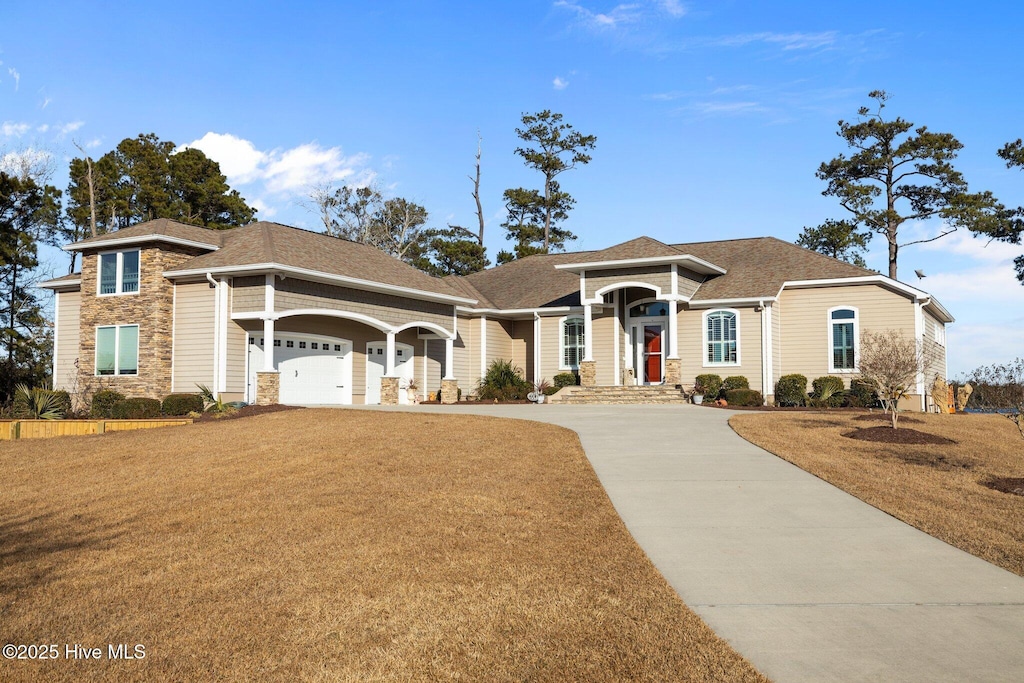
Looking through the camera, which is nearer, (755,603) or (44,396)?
(755,603)

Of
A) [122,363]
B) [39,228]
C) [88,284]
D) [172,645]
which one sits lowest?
[172,645]

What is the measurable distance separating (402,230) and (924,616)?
47.8 m

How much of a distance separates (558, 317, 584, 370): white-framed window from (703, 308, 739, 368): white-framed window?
15.1 ft

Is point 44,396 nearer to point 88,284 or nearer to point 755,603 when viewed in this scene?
point 88,284

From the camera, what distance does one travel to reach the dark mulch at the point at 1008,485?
10.5 meters

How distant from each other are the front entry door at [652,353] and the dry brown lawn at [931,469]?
32.4ft

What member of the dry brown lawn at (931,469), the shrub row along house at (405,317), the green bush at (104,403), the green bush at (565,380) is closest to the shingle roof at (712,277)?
the shrub row along house at (405,317)

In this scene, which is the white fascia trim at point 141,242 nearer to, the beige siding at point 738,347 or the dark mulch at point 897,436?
the beige siding at point 738,347

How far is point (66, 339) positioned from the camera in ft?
89.8

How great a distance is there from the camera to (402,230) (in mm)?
52000

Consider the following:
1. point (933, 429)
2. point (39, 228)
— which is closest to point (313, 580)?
point (933, 429)

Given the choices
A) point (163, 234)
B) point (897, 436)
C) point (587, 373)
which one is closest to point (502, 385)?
point (587, 373)

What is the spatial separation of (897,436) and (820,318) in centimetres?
1212

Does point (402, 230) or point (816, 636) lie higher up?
point (402, 230)
